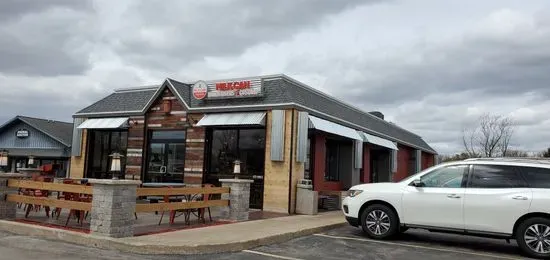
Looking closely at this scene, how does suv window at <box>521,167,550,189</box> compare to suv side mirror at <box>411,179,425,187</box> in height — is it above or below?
above

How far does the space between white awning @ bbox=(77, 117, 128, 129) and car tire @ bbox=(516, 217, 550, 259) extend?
1383 centimetres

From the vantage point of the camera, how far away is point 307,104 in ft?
54.3

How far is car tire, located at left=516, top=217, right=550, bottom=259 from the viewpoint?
29.9 ft

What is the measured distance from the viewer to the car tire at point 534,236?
9.11 metres

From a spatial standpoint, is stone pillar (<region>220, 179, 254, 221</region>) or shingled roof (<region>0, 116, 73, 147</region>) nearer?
stone pillar (<region>220, 179, 254, 221</region>)

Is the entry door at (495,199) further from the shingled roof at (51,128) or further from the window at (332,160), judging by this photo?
the shingled roof at (51,128)

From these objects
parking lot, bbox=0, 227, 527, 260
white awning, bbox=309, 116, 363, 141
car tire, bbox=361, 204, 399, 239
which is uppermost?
white awning, bbox=309, 116, 363, 141

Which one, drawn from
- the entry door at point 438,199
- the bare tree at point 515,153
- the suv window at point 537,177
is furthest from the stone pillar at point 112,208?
the bare tree at point 515,153

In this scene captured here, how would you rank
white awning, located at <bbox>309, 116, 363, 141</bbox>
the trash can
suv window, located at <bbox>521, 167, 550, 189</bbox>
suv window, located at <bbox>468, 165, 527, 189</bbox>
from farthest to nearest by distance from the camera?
white awning, located at <bbox>309, 116, 363, 141</bbox> → the trash can → suv window, located at <bbox>468, 165, 527, 189</bbox> → suv window, located at <bbox>521, 167, 550, 189</bbox>

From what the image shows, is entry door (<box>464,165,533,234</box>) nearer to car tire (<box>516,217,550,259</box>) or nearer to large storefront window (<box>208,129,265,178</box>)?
car tire (<box>516,217,550,259</box>)

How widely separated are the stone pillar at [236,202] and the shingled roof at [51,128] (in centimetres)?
1785

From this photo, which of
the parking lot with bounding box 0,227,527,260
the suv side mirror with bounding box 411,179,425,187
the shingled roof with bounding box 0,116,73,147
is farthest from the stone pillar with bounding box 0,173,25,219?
the shingled roof with bounding box 0,116,73,147

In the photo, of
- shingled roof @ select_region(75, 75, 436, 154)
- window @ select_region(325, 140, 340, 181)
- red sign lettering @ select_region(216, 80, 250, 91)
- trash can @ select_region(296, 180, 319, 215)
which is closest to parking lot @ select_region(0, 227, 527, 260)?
trash can @ select_region(296, 180, 319, 215)

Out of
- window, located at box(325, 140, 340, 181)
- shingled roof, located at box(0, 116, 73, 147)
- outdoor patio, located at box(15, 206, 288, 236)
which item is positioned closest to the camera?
outdoor patio, located at box(15, 206, 288, 236)
